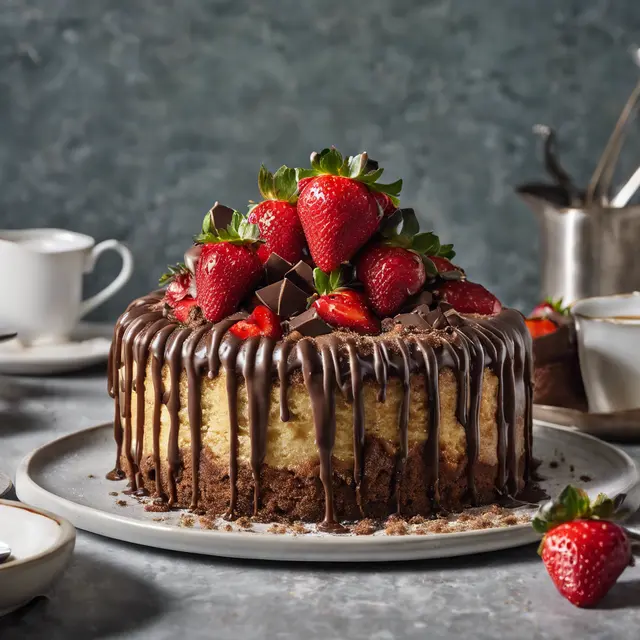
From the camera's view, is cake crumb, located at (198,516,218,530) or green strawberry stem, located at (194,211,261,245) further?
green strawberry stem, located at (194,211,261,245)

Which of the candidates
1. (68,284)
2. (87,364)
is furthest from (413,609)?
(68,284)

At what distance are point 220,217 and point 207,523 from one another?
55 cm

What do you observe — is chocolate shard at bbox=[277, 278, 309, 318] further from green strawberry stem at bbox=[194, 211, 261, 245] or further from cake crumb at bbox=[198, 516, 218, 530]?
cake crumb at bbox=[198, 516, 218, 530]

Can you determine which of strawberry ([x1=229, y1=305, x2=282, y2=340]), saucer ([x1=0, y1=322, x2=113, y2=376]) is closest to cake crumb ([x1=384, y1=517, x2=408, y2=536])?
strawberry ([x1=229, y1=305, x2=282, y2=340])

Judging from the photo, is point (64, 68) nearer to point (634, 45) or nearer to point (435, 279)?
point (634, 45)

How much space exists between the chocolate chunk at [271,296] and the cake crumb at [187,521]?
369mm

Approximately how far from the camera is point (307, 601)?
1.56 m

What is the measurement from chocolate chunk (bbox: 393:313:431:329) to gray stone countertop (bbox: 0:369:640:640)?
0.40 m

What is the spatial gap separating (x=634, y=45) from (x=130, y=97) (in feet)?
6.18

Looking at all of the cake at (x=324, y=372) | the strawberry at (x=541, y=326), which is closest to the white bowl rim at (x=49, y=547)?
the cake at (x=324, y=372)

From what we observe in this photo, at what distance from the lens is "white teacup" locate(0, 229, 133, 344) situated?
3.16 m

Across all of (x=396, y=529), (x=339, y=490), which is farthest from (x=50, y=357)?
(x=396, y=529)

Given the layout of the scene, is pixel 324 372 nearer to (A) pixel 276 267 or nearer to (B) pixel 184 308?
(A) pixel 276 267

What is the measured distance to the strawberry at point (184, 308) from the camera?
79.4 inches
